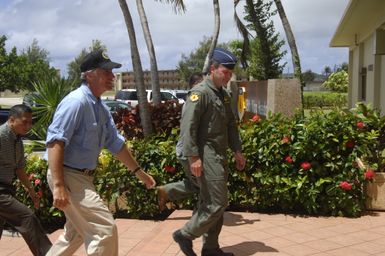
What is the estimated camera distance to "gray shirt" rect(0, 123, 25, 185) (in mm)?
4648

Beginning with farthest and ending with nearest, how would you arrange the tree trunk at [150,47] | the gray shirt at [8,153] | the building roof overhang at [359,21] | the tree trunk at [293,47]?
the building roof overhang at [359,21]
the tree trunk at [293,47]
the tree trunk at [150,47]
the gray shirt at [8,153]

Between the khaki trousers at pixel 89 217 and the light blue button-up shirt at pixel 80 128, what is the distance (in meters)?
0.11

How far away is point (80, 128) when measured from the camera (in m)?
3.49

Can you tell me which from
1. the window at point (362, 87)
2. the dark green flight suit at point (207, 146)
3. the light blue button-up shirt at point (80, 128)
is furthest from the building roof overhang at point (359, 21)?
the light blue button-up shirt at point (80, 128)

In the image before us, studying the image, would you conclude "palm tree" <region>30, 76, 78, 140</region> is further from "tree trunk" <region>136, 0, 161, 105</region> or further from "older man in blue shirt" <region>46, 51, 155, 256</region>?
"older man in blue shirt" <region>46, 51, 155, 256</region>

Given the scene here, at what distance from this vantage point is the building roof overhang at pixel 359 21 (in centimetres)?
1530

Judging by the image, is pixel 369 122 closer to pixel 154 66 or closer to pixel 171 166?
pixel 171 166

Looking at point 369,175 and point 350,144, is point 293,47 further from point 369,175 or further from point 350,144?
point 369,175

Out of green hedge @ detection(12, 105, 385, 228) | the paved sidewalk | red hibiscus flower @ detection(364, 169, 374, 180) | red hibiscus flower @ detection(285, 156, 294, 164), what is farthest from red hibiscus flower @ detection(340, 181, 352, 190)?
red hibiscus flower @ detection(285, 156, 294, 164)

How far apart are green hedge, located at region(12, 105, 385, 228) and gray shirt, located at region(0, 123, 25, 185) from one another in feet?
5.48

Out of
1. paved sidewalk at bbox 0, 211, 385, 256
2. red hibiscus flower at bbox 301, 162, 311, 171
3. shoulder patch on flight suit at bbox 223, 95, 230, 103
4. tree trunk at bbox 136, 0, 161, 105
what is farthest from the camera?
tree trunk at bbox 136, 0, 161, 105

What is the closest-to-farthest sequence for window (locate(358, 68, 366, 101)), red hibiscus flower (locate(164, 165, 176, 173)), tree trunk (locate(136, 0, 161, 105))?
red hibiscus flower (locate(164, 165, 176, 173)), tree trunk (locate(136, 0, 161, 105)), window (locate(358, 68, 366, 101))

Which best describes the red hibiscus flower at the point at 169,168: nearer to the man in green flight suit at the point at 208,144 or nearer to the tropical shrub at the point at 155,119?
the tropical shrub at the point at 155,119

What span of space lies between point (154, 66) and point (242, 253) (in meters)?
4.34
